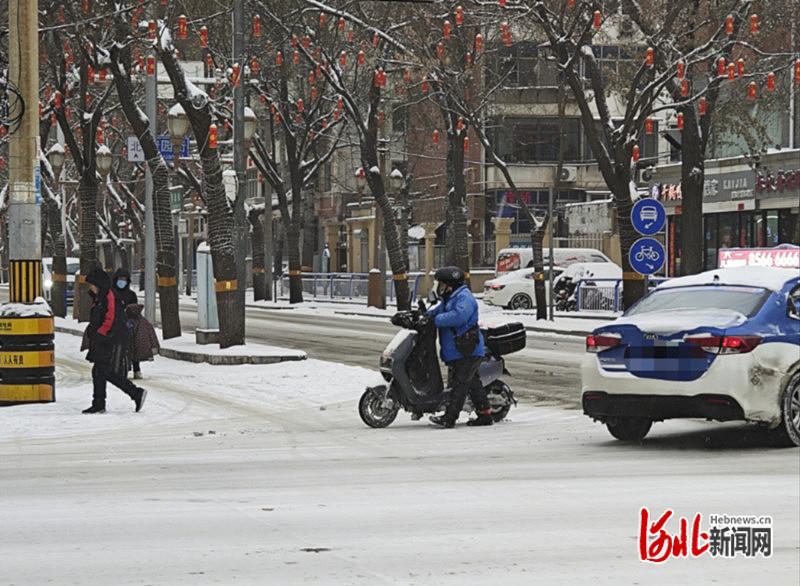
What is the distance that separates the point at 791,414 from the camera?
1311 cm

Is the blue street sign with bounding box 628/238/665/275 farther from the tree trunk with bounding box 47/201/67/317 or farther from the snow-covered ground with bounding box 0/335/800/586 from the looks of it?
the tree trunk with bounding box 47/201/67/317

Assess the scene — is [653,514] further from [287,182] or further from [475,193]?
[287,182]

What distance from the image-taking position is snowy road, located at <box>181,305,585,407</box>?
2095 cm

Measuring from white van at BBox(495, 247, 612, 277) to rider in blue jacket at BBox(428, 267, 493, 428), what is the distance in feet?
125

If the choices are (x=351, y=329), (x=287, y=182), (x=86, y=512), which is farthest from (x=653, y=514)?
(x=287, y=182)

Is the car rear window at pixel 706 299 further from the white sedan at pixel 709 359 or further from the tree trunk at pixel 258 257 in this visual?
the tree trunk at pixel 258 257

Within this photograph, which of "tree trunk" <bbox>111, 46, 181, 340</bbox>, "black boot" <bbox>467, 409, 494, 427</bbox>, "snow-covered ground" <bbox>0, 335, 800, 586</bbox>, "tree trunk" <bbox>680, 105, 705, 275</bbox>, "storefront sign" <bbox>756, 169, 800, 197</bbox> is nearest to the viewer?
"snow-covered ground" <bbox>0, 335, 800, 586</bbox>

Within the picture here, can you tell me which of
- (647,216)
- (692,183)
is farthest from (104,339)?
(692,183)

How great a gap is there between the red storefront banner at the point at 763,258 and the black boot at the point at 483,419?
108 inches

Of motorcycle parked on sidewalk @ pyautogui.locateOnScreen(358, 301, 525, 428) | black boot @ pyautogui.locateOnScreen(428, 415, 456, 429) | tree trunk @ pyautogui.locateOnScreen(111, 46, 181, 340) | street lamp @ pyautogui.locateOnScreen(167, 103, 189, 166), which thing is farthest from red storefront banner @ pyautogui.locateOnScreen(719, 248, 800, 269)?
street lamp @ pyautogui.locateOnScreen(167, 103, 189, 166)

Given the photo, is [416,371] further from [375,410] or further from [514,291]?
[514,291]

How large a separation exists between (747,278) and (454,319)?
285cm

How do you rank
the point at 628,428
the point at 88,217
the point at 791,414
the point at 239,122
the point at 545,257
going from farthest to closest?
the point at 545,257
the point at 88,217
the point at 239,122
the point at 628,428
the point at 791,414

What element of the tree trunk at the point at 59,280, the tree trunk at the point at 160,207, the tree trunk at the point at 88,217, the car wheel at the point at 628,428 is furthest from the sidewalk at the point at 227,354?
the tree trunk at the point at 59,280
